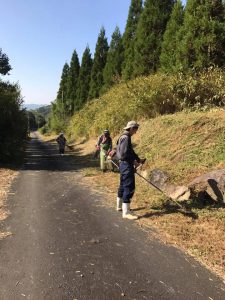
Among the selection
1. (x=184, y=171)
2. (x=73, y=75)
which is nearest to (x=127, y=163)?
(x=184, y=171)

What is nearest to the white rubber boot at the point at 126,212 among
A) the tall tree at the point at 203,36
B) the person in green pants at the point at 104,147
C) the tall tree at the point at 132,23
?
the person in green pants at the point at 104,147

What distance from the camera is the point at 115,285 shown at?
4.70 meters

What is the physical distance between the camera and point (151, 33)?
24344 millimetres

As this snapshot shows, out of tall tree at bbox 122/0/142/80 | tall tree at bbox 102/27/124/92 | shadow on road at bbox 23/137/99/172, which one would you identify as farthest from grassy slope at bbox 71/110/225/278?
tall tree at bbox 102/27/124/92

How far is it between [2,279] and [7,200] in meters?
4.81

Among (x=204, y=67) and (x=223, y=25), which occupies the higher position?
(x=223, y=25)

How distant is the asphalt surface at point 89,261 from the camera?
15.0 ft

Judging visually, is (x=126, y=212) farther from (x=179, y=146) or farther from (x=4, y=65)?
(x=4, y=65)

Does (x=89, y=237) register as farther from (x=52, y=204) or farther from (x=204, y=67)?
(x=204, y=67)

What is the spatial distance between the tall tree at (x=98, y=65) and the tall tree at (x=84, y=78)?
15.7ft

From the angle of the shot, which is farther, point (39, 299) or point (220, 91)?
point (220, 91)

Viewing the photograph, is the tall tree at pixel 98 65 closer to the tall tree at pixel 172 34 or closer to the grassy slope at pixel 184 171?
the tall tree at pixel 172 34

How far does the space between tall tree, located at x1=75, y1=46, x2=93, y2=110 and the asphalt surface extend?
39879mm

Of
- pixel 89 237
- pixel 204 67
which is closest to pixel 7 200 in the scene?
pixel 89 237
